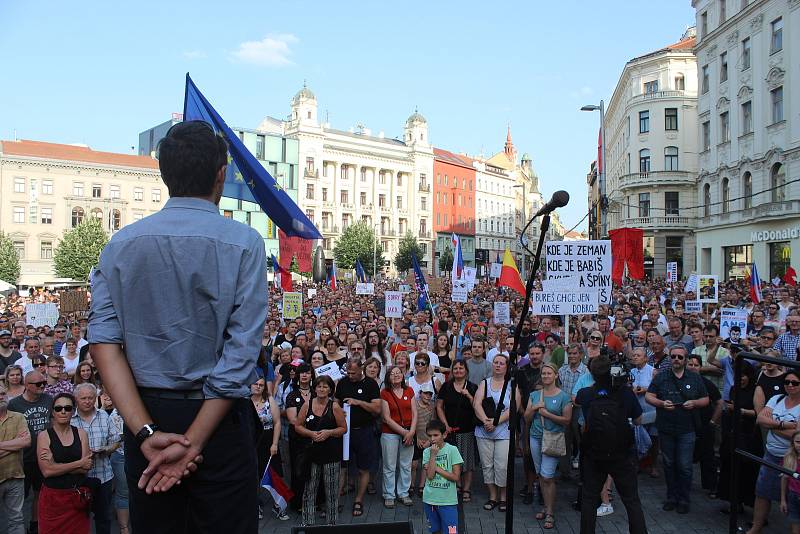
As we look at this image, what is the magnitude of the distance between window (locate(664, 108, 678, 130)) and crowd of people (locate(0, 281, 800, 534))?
4966 centimetres

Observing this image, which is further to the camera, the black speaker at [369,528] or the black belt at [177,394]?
the black speaker at [369,528]

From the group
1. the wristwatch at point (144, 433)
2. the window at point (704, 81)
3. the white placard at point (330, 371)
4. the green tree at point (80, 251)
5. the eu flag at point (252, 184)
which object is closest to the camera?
the wristwatch at point (144, 433)

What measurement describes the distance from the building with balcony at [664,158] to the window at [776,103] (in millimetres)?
18659

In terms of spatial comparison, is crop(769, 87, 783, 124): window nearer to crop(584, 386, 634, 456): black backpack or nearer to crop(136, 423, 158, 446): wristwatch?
crop(584, 386, 634, 456): black backpack

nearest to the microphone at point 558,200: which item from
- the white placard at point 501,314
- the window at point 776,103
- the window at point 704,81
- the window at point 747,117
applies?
the white placard at point 501,314

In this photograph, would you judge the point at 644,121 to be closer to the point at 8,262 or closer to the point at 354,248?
the point at 354,248

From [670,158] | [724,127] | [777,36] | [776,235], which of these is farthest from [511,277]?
[670,158]

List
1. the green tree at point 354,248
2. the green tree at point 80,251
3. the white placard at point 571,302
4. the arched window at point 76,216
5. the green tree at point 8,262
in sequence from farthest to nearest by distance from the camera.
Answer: the green tree at point 354,248 < the arched window at point 76,216 < the green tree at point 8,262 < the green tree at point 80,251 < the white placard at point 571,302

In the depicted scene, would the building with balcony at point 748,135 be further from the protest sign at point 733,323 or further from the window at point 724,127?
the protest sign at point 733,323

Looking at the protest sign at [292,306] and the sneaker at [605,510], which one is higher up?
the protest sign at [292,306]

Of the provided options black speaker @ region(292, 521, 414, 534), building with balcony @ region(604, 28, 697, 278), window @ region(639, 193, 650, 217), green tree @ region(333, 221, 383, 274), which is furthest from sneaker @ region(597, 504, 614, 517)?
green tree @ region(333, 221, 383, 274)

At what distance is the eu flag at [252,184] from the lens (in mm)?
7168

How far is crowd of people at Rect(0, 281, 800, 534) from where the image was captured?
655cm

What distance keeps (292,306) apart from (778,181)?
3036 centimetres
